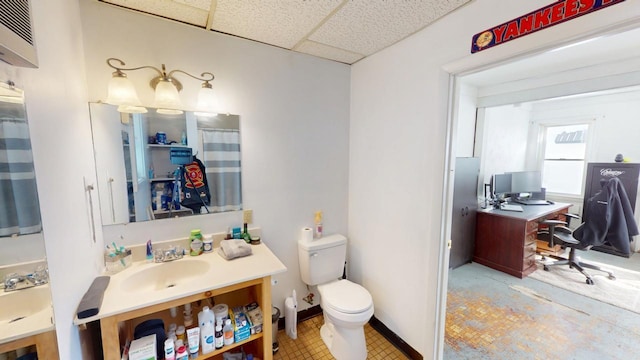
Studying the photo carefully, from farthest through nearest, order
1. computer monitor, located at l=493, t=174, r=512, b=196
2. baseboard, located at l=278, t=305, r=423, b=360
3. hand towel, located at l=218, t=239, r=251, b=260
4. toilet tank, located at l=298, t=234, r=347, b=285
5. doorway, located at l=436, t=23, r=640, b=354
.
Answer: computer monitor, located at l=493, t=174, r=512, b=196
toilet tank, located at l=298, t=234, r=347, b=285
doorway, located at l=436, t=23, r=640, b=354
baseboard, located at l=278, t=305, r=423, b=360
hand towel, located at l=218, t=239, r=251, b=260

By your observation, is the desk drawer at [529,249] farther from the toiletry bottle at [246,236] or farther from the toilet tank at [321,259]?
the toiletry bottle at [246,236]

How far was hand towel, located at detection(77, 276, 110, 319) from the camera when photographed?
39.2 inches

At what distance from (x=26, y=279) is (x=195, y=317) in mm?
1082

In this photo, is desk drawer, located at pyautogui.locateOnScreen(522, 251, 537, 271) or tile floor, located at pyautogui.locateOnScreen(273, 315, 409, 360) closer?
tile floor, located at pyautogui.locateOnScreen(273, 315, 409, 360)

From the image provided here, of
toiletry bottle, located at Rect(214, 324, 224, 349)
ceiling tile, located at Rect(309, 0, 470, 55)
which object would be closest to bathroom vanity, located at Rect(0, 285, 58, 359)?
toiletry bottle, located at Rect(214, 324, 224, 349)

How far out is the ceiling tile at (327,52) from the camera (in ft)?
5.99

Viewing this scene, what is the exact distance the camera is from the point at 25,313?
733mm

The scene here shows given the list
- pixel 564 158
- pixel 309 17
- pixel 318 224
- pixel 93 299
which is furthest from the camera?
pixel 564 158

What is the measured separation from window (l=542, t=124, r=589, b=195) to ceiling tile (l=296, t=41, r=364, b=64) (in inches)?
172

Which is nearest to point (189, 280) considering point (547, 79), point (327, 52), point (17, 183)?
point (17, 183)

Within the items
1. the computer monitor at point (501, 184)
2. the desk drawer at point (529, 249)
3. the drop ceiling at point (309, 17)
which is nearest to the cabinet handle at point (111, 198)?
the drop ceiling at point (309, 17)

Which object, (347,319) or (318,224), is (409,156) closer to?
(318,224)

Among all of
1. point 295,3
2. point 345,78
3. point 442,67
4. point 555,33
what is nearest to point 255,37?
point 295,3

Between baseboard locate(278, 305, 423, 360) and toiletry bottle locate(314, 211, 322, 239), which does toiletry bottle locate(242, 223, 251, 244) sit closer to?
toiletry bottle locate(314, 211, 322, 239)
